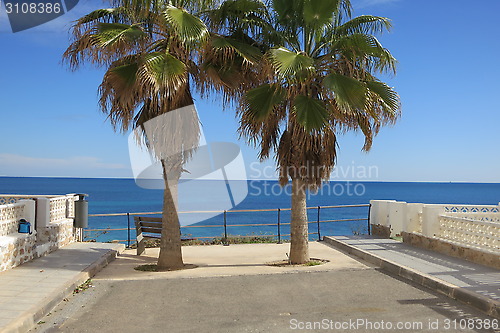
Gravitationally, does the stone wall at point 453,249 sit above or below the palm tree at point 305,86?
below

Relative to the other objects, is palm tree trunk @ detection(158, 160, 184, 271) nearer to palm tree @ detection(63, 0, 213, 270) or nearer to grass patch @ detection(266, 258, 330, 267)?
palm tree @ detection(63, 0, 213, 270)

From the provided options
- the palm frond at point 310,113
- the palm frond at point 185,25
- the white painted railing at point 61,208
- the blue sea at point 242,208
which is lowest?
the blue sea at point 242,208

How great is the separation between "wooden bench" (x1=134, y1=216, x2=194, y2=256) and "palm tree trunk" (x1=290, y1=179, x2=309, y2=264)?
3299mm

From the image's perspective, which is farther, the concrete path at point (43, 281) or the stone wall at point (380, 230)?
the stone wall at point (380, 230)

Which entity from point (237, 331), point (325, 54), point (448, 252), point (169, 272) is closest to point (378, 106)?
point (325, 54)

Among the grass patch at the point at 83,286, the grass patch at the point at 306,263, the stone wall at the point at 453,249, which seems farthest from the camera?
the grass patch at the point at 306,263

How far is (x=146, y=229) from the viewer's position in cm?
1236

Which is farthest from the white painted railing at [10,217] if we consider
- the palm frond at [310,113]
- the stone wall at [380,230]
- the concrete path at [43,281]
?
the stone wall at [380,230]

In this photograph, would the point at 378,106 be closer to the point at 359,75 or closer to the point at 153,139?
the point at 359,75

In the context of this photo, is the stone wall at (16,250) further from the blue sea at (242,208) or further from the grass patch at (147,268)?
the blue sea at (242,208)

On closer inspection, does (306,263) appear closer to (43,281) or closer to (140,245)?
(140,245)

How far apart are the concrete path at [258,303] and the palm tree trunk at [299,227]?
2.57 ft

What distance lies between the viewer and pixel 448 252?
11031 mm

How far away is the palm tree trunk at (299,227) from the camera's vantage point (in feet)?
36.2
